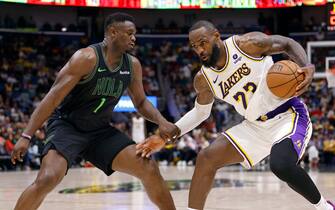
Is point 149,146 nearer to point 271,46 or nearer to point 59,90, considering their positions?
point 59,90

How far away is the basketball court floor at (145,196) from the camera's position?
294 inches

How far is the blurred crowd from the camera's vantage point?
17.8 metres

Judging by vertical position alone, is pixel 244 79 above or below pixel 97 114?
above

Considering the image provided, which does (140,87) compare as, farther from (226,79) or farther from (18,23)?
(18,23)

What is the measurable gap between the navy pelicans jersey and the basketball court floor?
88.1 inches

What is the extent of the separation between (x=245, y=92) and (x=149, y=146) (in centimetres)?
93

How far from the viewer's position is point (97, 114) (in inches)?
204

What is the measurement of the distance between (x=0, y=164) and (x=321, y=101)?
1044cm

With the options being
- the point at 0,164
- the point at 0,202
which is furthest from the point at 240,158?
the point at 0,164

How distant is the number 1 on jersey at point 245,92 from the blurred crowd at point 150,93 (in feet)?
38.9

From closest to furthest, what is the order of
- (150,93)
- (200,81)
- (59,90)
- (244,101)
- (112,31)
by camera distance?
1. (59,90)
2. (112,31)
3. (244,101)
4. (200,81)
5. (150,93)

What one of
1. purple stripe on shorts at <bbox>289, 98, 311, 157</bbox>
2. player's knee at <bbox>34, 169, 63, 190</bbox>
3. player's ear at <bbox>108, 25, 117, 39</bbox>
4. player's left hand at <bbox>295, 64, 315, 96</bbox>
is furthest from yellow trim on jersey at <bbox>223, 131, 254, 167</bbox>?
player's knee at <bbox>34, 169, 63, 190</bbox>

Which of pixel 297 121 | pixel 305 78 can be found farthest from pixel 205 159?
pixel 305 78

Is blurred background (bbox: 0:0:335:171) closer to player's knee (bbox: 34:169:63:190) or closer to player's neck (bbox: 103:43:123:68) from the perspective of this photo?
player's neck (bbox: 103:43:123:68)
